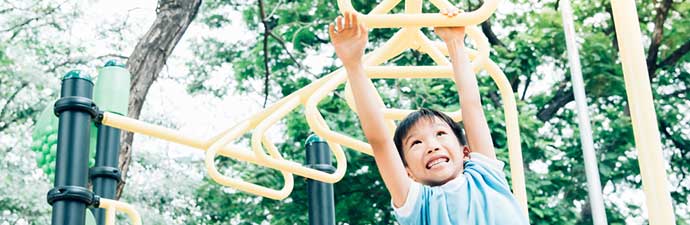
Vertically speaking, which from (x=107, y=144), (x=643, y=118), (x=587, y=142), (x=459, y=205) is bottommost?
(x=459, y=205)

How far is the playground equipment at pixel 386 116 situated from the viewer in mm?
1265

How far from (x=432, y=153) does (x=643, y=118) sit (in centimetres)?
32

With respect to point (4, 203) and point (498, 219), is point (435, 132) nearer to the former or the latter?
point (498, 219)

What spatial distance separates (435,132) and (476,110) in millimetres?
109

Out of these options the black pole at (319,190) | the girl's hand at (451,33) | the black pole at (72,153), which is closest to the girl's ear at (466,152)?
the girl's hand at (451,33)

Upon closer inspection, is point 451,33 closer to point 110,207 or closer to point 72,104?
point 72,104

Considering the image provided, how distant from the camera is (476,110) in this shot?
133cm

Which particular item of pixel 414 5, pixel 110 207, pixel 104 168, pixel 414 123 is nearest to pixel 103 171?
pixel 104 168

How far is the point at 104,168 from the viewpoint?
2.12 m

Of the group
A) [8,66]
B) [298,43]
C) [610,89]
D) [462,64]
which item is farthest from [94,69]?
[462,64]

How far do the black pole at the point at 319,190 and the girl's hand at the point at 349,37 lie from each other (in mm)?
1473

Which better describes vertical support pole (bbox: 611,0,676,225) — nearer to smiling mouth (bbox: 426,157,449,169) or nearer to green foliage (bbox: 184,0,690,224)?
smiling mouth (bbox: 426,157,449,169)

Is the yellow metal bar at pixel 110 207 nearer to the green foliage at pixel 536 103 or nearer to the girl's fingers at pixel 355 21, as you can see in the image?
the girl's fingers at pixel 355 21

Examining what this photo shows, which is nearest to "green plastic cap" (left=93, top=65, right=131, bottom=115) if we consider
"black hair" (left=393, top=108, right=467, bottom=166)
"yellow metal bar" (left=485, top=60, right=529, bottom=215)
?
"yellow metal bar" (left=485, top=60, right=529, bottom=215)
